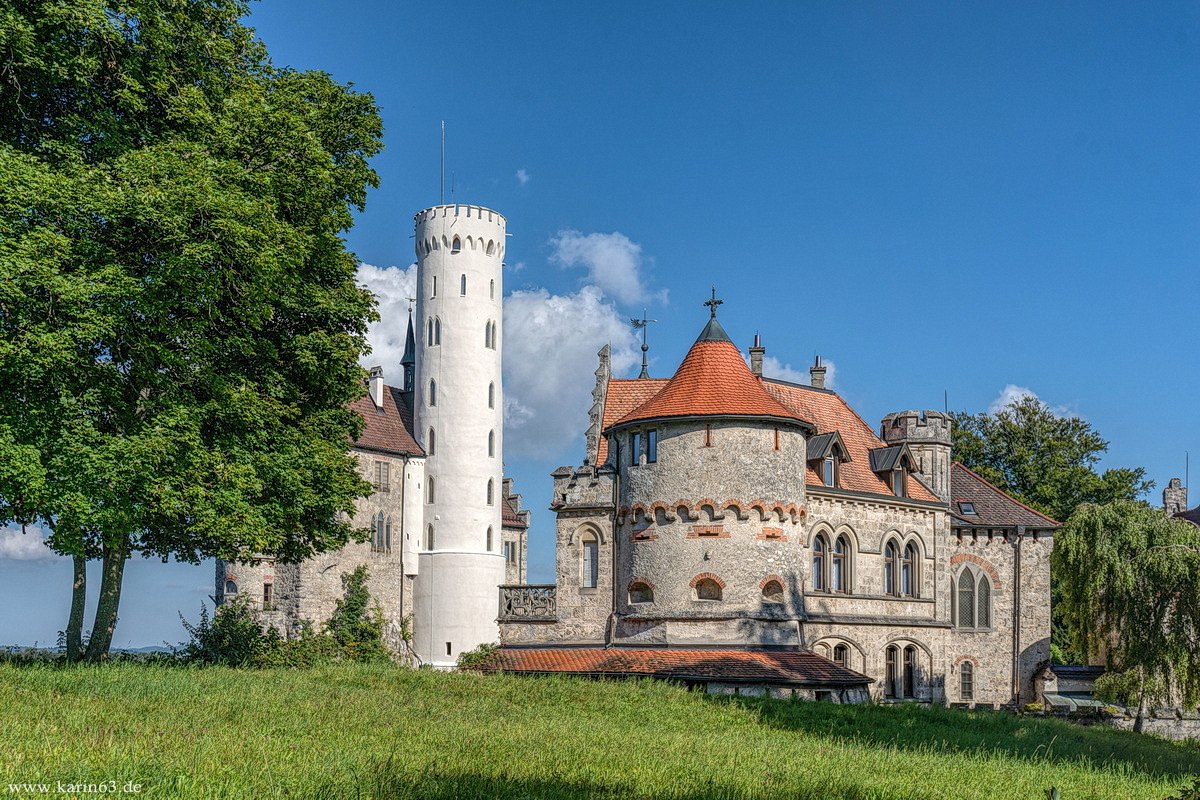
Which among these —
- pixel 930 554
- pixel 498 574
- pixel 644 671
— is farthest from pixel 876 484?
pixel 498 574

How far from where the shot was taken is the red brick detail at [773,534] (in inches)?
1247

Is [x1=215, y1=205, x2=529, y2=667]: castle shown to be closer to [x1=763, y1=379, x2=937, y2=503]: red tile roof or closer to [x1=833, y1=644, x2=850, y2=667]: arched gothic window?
[x1=763, y1=379, x2=937, y2=503]: red tile roof

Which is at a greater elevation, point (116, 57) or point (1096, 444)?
point (116, 57)

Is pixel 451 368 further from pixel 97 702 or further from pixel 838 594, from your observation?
pixel 97 702

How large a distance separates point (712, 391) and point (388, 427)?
865 inches

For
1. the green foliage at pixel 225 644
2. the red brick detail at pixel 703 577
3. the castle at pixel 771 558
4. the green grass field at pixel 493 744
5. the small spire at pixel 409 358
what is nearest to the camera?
the green grass field at pixel 493 744

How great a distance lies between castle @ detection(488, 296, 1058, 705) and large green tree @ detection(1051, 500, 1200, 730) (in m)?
5.88

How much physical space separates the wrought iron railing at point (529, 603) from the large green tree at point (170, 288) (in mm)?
11380

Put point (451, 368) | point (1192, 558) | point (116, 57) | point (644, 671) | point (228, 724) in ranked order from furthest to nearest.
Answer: point (451, 368) → point (1192, 558) → point (644, 671) → point (116, 57) → point (228, 724)

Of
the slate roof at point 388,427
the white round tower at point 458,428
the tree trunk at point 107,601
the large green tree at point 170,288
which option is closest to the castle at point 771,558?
the large green tree at point 170,288

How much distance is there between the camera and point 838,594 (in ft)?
117

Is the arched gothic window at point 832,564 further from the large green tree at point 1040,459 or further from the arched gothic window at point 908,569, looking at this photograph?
the large green tree at point 1040,459

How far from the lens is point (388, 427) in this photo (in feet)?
165

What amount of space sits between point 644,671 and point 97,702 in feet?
53.9
